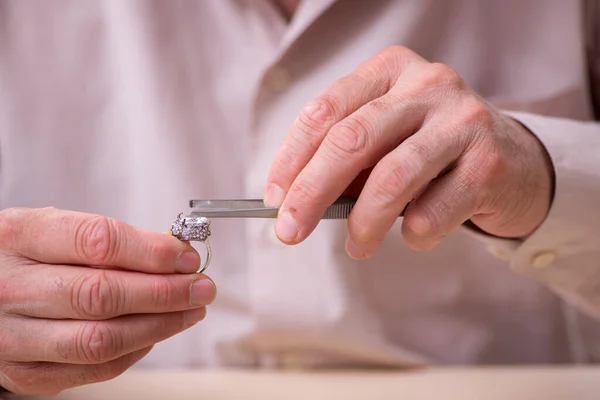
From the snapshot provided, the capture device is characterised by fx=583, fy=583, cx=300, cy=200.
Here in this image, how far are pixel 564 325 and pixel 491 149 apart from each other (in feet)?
1.83

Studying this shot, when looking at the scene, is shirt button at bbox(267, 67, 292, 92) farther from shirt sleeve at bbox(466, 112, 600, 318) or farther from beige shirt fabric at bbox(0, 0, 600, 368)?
shirt sleeve at bbox(466, 112, 600, 318)

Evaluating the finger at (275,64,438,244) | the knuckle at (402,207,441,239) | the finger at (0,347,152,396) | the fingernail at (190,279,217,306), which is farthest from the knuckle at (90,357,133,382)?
the knuckle at (402,207,441,239)

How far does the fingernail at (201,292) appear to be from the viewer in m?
0.55

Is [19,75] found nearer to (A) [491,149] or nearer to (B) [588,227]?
(A) [491,149]

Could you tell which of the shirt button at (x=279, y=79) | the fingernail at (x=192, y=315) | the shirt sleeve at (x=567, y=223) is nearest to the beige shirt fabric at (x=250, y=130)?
the shirt button at (x=279, y=79)

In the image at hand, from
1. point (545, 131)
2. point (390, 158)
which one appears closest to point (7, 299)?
point (390, 158)

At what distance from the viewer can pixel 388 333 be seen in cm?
91

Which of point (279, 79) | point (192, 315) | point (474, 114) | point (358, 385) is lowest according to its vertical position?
point (358, 385)

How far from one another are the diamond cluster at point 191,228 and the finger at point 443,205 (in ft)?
0.63

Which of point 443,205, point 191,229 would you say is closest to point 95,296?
point 191,229

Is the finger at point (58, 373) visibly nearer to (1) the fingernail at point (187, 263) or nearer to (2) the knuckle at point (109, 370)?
(2) the knuckle at point (109, 370)

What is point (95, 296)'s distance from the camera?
0.52 m

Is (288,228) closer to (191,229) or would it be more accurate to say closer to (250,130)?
(191,229)

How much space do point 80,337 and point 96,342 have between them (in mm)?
16
